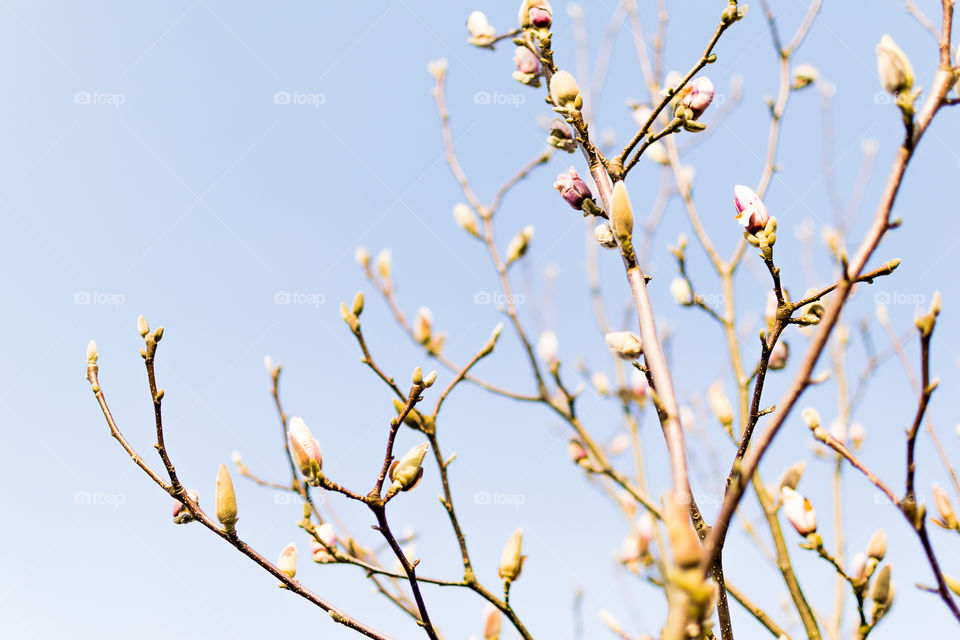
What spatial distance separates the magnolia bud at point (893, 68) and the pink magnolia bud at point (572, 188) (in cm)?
41

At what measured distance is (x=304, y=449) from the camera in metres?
0.93

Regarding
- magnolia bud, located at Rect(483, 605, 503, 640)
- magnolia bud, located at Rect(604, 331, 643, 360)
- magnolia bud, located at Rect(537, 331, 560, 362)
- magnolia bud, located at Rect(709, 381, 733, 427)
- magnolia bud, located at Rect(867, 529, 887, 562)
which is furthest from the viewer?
magnolia bud, located at Rect(537, 331, 560, 362)

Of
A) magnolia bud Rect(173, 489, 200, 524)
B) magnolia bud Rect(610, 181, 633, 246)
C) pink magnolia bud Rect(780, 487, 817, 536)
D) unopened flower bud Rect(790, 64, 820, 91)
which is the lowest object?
magnolia bud Rect(173, 489, 200, 524)

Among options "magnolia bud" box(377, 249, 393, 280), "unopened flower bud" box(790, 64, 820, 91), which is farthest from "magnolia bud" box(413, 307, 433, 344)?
"unopened flower bud" box(790, 64, 820, 91)

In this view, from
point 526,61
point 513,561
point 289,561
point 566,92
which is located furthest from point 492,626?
point 526,61

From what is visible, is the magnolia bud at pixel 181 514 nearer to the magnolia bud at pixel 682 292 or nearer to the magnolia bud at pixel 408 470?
the magnolia bud at pixel 408 470

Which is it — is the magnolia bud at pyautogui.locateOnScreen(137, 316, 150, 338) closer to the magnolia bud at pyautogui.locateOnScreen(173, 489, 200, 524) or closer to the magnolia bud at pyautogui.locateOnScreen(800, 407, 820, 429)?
the magnolia bud at pyautogui.locateOnScreen(173, 489, 200, 524)

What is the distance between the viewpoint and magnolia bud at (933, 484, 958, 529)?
1.01 metres

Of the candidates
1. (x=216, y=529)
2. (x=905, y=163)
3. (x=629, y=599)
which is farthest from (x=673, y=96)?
(x=629, y=599)

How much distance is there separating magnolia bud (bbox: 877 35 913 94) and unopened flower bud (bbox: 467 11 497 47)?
72 cm

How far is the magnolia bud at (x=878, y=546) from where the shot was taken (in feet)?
3.14

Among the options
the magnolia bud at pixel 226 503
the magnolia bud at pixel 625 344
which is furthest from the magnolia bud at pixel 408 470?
the magnolia bud at pixel 625 344

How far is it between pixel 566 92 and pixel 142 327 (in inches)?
29.5

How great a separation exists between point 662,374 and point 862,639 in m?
0.56
